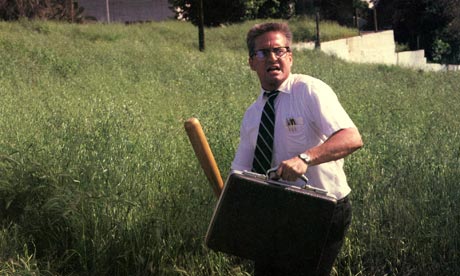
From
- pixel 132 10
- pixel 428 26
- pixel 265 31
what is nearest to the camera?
pixel 265 31

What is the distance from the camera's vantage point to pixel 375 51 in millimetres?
31766

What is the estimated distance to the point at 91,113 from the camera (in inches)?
277

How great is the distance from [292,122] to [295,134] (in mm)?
59

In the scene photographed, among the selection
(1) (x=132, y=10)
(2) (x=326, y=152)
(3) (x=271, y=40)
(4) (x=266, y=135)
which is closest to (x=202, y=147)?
(4) (x=266, y=135)

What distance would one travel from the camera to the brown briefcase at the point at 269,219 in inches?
99.2

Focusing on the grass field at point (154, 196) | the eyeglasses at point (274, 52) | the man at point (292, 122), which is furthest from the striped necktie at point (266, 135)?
the grass field at point (154, 196)

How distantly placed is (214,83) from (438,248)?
30.6 feet

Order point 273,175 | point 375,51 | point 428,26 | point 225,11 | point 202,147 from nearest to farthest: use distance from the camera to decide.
Answer: point 273,175, point 202,147, point 225,11, point 375,51, point 428,26

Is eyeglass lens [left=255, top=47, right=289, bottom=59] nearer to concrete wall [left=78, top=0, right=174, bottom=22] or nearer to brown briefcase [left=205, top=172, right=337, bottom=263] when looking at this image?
brown briefcase [left=205, top=172, right=337, bottom=263]

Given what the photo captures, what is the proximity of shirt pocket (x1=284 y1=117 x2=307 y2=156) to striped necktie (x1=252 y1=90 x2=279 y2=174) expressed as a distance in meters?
0.08

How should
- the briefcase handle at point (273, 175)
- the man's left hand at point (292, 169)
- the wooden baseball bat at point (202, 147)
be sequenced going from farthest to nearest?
1. the wooden baseball bat at point (202, 147)
2. the briefcase handle at point (273, 175)
3. the man's left hand at point (292, 169)

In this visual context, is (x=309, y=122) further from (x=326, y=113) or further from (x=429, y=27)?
(x=429, y=27)

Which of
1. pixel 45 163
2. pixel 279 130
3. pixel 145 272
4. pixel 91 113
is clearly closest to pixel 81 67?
pixel 91 113

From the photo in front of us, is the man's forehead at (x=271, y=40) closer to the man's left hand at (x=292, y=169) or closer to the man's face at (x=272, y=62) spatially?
the man's face at (x=272, y=62)
